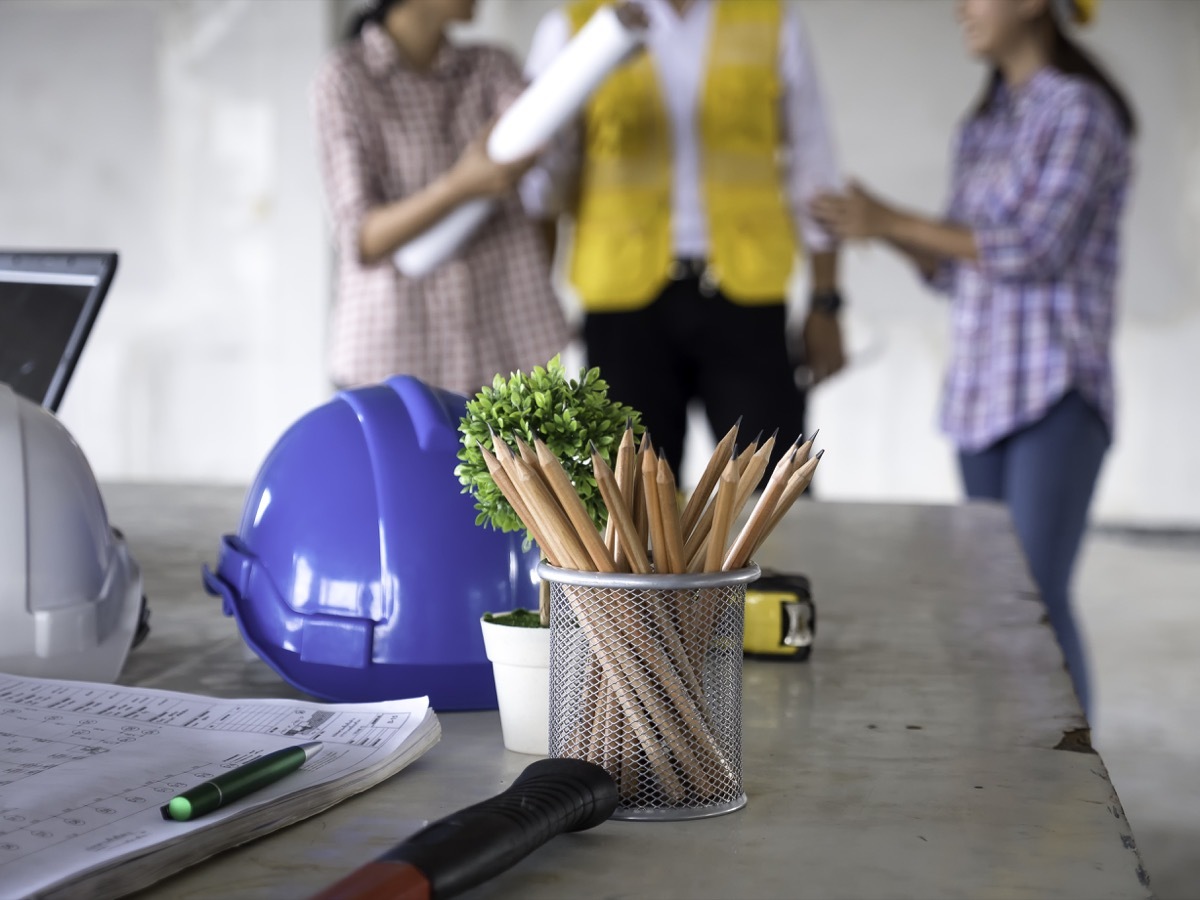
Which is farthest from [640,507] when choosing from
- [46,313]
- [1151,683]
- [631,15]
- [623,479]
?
[1151,683]

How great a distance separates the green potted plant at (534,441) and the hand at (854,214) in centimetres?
159

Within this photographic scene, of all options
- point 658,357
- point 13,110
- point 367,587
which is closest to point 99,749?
point 367,587

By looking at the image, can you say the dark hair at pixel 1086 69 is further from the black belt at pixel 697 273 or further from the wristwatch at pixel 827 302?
the black belt at pixel 697 273

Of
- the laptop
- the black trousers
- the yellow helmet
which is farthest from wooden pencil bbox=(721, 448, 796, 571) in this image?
the yellow helmet

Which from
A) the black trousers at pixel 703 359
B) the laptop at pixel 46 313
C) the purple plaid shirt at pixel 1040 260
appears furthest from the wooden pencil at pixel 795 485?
the purple plaid shirt at pixel 1040 260

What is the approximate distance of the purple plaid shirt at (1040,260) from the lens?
2020mm

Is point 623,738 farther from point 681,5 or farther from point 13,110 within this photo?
point 13,110

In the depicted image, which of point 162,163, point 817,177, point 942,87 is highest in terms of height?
point 942,87

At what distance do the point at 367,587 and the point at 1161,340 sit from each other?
18.1ft

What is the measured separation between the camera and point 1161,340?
558 cm

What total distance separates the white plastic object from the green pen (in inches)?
9.2

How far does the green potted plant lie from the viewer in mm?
613

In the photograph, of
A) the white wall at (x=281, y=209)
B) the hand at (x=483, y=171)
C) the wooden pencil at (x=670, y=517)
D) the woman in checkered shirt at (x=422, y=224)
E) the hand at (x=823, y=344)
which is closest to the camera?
the wooden pencil at (x=670, y=517)

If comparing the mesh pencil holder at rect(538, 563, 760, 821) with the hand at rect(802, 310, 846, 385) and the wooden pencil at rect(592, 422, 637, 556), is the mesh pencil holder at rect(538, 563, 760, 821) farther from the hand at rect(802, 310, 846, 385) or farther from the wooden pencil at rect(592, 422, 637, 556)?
the hand at rect(802, 310, 846, 385)
